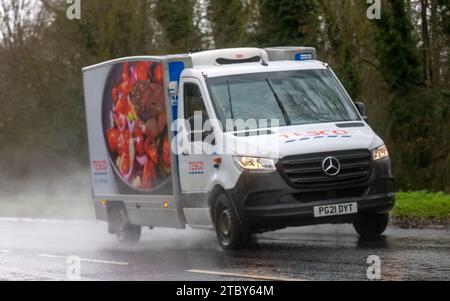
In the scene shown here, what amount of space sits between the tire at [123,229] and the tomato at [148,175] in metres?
1.27

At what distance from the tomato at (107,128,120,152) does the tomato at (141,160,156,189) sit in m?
1.30

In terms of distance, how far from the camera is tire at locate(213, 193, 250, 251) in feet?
42.3

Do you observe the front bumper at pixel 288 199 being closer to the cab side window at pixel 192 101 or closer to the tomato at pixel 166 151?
the cab side window at pixel 192 101

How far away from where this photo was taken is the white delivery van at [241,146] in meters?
12.6

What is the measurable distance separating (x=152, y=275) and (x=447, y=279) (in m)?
3.37

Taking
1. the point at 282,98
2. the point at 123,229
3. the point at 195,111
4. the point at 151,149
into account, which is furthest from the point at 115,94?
the point at 282,98

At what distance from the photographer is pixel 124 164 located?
16219 mm

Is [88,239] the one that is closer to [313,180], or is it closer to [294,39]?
[313,180]

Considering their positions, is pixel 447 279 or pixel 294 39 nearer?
pixel 447 279

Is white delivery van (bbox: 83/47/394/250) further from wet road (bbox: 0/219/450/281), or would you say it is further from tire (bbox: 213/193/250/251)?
wet road (bbox: 0/219/450/281)

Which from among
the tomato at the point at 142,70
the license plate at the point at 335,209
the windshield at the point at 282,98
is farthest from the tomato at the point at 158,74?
the license plate at the point at 335,209

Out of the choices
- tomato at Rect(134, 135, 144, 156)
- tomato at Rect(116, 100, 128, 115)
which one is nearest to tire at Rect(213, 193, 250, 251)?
tomato at Rect(134, 135, 144, 156)

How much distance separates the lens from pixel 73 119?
37.1 metres

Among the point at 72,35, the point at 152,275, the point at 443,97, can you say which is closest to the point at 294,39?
the point at 443,97
